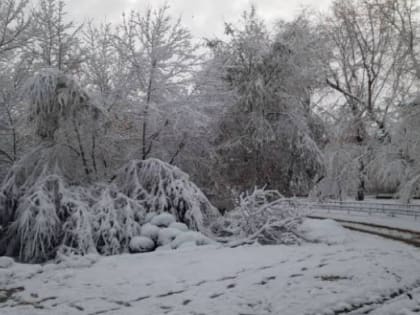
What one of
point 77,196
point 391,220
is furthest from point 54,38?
point 391,220

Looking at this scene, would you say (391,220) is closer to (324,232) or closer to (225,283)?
(324,232)

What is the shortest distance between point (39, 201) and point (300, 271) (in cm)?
759

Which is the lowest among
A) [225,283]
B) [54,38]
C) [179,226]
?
[225,283]

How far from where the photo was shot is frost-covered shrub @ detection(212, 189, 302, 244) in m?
10.7

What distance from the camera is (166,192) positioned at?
12.2 meters

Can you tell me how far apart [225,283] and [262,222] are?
5188 millimetres

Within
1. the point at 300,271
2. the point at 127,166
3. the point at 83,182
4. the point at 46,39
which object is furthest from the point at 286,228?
the point at 46,39

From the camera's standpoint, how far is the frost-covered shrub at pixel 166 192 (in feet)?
38.3

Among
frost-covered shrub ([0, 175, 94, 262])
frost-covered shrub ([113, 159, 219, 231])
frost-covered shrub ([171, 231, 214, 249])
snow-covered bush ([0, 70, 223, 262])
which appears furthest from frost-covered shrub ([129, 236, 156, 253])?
frost-covered shrub ([113, 159, 219, 231])

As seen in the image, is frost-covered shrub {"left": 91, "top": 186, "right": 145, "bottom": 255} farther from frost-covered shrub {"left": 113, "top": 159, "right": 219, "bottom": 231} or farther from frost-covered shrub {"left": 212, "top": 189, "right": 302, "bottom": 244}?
frost-covered shrub {"left": 212, "top": 189, "right": 302, "bottom": 244}

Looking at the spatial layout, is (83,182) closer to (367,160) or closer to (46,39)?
(46,39)

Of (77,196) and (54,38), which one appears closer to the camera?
(77,196)

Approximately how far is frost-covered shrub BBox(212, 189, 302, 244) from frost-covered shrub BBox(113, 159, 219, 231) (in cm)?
72

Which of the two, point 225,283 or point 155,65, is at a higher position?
point 155,65
